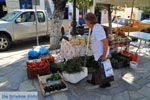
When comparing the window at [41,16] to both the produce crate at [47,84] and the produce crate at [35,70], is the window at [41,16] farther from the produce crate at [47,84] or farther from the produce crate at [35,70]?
the produce crate at [47,84]

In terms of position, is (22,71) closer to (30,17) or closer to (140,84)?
(140,84)

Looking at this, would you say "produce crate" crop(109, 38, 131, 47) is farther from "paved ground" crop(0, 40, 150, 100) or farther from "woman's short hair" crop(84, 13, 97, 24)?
"woman's short hair" crop(84, 13, 97, 24)

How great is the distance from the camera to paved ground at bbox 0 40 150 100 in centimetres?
327

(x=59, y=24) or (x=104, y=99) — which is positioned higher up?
(x=59, y=24)

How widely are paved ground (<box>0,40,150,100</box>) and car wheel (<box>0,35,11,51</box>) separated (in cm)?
235

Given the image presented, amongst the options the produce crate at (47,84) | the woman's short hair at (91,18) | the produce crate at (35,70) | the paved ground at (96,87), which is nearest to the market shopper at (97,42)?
the woman's short hair at (91,18)

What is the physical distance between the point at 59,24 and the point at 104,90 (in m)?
3.45

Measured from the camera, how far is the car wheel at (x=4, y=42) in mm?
6722

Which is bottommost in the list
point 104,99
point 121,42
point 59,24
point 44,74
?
point 104,99

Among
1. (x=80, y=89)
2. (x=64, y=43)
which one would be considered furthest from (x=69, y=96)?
(x=64, y=43)

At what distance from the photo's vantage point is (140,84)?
12.5ft

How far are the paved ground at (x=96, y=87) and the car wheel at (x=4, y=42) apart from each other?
2.35 meters

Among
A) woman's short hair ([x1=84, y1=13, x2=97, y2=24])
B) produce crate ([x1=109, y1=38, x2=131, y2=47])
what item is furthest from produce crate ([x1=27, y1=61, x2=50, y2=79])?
produce crate ([x1=109, y1=38, x2=131, y2=47])

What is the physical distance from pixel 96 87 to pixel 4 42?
4.96 m
